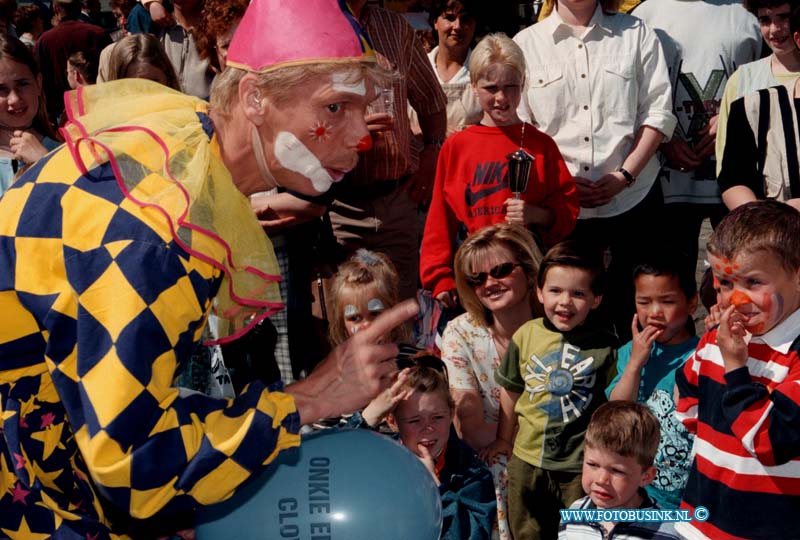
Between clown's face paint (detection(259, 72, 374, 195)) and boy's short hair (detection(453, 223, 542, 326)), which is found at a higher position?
clown's face paint (detection(259, 72, 374, 195))

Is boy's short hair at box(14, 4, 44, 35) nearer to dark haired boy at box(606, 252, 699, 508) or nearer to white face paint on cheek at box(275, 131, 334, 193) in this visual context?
dark haired boy at box(606, 252, 699, 508)

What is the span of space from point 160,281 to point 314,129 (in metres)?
0.57

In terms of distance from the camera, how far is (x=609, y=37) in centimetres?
480

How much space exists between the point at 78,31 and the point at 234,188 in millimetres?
6571

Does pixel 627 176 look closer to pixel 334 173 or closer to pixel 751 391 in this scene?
pixel 751 391

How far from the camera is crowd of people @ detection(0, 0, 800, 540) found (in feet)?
6.35

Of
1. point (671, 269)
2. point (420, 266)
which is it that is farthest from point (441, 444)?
point (420, 266)

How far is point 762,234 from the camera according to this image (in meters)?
2.97

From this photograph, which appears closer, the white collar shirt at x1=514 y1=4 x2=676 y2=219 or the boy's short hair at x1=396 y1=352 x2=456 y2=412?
the boy's short hair at x1=396 y1=352 x2=456 y2=412

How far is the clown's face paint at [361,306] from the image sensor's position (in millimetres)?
4277

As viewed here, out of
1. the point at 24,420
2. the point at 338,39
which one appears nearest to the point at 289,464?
the point at 24,420

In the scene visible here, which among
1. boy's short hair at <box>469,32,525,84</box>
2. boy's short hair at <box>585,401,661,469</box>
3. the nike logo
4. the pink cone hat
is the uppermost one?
the pink cone hat

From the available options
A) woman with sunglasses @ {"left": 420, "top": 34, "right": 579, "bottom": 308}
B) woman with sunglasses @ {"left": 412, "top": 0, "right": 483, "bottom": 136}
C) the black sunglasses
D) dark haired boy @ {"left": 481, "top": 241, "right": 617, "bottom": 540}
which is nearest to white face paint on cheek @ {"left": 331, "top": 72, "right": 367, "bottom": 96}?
dark haired boy @ {"left": 481, "top": 241, "right": 617, "bottom": 540}

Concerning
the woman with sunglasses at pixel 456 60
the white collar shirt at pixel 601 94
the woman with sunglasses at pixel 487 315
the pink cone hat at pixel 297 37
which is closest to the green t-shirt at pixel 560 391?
the woman with sunglasses at pixel 487 315
